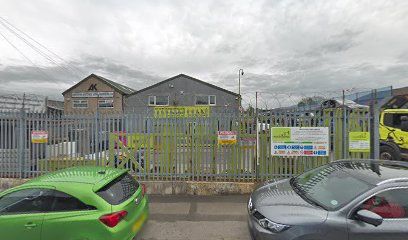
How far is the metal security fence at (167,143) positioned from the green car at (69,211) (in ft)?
11.7

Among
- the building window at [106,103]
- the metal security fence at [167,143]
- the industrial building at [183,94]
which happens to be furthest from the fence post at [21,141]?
the building window at [106,103]

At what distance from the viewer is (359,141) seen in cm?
751

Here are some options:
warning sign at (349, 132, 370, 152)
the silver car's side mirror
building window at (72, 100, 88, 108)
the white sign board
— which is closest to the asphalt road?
the white sign board

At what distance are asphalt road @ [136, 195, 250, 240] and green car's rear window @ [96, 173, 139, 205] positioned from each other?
878mm

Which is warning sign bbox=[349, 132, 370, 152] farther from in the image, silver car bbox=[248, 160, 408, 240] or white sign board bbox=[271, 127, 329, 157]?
silver car bbox=[248, 160, 408, 240]

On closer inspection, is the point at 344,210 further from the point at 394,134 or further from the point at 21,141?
the point at 394,134

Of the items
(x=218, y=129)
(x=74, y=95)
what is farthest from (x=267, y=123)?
(x=74, y=95)

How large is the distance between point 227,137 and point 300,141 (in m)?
1.89

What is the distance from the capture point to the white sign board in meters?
7.56

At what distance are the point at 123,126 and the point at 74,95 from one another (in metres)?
37.9

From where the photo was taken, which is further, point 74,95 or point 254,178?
point 74,95

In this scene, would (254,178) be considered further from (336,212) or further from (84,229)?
(84,229)

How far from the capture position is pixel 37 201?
13.4ft

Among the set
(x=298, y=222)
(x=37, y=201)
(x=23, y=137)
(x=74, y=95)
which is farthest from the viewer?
(x=74, y=95)
